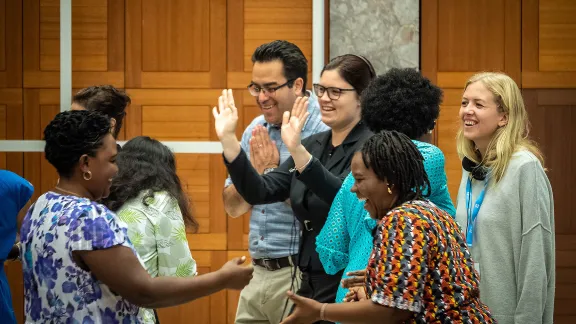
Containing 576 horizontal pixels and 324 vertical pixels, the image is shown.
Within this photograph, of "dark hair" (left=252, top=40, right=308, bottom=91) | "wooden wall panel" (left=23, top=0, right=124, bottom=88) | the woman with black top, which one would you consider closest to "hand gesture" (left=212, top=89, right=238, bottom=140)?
the woman with black top

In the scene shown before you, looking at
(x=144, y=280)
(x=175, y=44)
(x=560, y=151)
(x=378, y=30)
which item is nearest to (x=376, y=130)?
(x=144, y=280)

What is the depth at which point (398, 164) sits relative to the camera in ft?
7.84

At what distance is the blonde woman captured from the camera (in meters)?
3.11

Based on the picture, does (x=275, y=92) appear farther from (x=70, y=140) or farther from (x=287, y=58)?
(x=70, y=140)

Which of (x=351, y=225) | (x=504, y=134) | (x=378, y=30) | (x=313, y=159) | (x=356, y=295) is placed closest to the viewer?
(x=356, y=295)

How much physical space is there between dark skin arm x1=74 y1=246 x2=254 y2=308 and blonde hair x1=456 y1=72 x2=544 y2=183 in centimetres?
115

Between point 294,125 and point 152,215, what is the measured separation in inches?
24.6

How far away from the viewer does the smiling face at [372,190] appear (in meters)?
2.39

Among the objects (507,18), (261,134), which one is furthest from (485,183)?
(507,18)

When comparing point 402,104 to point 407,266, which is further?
point 402,104

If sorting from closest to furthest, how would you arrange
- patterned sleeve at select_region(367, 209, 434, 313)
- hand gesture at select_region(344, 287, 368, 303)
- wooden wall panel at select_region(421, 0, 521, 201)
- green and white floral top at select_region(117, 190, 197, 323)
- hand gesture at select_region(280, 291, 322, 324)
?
patterned sleeve at select_region(367, 209, 434, 313), hand gesture at select_region(280, 291, 322, 324), hand gesture at select_region(344, 287, 368, 303), green and white floral top at select_region(117, 190, 197, 323), wooden wall panel at select_region(421, 0, 521, 201)

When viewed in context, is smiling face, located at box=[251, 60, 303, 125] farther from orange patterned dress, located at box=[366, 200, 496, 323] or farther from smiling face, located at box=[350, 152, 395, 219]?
orange patterned dress, located at box=[366, 200, 496, 323]

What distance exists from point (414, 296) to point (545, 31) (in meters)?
4.00

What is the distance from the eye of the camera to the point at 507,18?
5.78 meters
